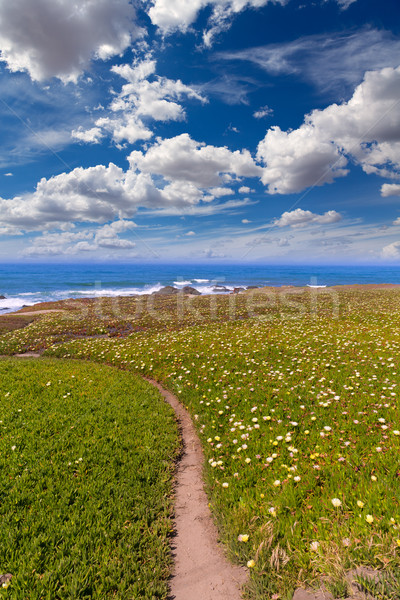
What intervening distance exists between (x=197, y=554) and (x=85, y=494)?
2.70m

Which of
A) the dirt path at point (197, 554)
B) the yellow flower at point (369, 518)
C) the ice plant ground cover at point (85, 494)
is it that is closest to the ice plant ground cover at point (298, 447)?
the yellow flower at point (369, 518)

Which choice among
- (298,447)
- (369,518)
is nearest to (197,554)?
(369,518)

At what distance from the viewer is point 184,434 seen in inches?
363

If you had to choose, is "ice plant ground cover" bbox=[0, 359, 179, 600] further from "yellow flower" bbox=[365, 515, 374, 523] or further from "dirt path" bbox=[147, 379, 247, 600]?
"yellow flower" bbox=[365, 515, 374, 523]

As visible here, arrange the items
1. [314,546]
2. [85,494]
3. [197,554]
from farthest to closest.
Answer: [85,494] < [197,554] < [314,546]

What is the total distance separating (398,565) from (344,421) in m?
4.24

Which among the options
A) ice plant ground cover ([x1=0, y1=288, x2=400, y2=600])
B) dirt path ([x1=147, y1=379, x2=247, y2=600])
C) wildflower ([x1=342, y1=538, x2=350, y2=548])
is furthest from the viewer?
dirt path ([x1=147, y1=379, x2=247, y2=600])

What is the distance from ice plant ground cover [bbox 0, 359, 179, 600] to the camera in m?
4.30

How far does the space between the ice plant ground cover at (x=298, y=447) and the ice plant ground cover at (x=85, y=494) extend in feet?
4.57

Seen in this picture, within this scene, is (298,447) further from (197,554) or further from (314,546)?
(197,554)

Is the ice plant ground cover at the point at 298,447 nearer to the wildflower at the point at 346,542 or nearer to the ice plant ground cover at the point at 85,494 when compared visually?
the wildflower at the point at 346,542

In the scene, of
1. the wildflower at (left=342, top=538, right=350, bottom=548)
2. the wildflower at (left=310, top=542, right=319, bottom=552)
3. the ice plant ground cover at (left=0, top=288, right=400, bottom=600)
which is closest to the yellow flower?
the ice plant ground cover at (left=0, top=288, right=400, bottom=600)

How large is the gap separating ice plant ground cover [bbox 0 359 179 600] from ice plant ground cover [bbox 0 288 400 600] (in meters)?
1.39

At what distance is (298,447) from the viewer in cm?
691
